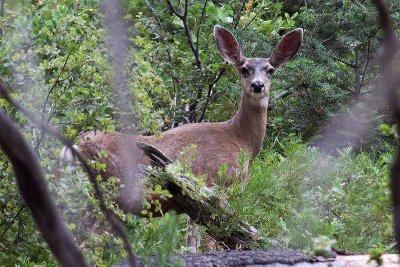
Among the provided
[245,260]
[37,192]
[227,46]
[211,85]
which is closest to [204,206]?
[245,260]

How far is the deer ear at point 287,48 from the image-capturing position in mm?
9000

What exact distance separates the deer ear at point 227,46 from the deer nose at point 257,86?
2.08 feet

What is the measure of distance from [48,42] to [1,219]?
1614 millimetres

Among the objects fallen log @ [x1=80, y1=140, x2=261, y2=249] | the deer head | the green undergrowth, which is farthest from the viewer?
the deer head

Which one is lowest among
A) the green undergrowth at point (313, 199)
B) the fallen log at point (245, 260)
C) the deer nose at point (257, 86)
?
the green undergrowth at point (313, 199)

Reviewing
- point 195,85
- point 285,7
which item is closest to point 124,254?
point 195,85

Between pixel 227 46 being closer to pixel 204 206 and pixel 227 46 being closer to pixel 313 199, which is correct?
pixel 313 199

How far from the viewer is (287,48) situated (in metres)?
9.12

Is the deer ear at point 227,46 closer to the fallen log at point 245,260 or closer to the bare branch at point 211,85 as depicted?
the bare branch at point 211,85

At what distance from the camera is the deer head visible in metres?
8.50

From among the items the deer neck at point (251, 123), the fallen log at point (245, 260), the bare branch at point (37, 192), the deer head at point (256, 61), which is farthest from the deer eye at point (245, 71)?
the bare branch at point (37, 192)

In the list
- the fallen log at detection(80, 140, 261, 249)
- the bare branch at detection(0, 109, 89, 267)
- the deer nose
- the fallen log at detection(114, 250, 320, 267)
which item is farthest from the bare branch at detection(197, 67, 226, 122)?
the bare branch at detection(0, 109, 89, 267)

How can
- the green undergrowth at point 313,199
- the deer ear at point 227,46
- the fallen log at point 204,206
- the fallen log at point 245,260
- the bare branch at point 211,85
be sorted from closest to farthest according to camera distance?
the fallen log at point 245,260 → the fallen log at point 204,206 → the green undergrowth at point 313,199 → the deer ear at point 227,46 → the bare branch at point 211,85

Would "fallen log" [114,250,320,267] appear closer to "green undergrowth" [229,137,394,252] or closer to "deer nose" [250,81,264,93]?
"green undergrowth" [229,137,394,252]
